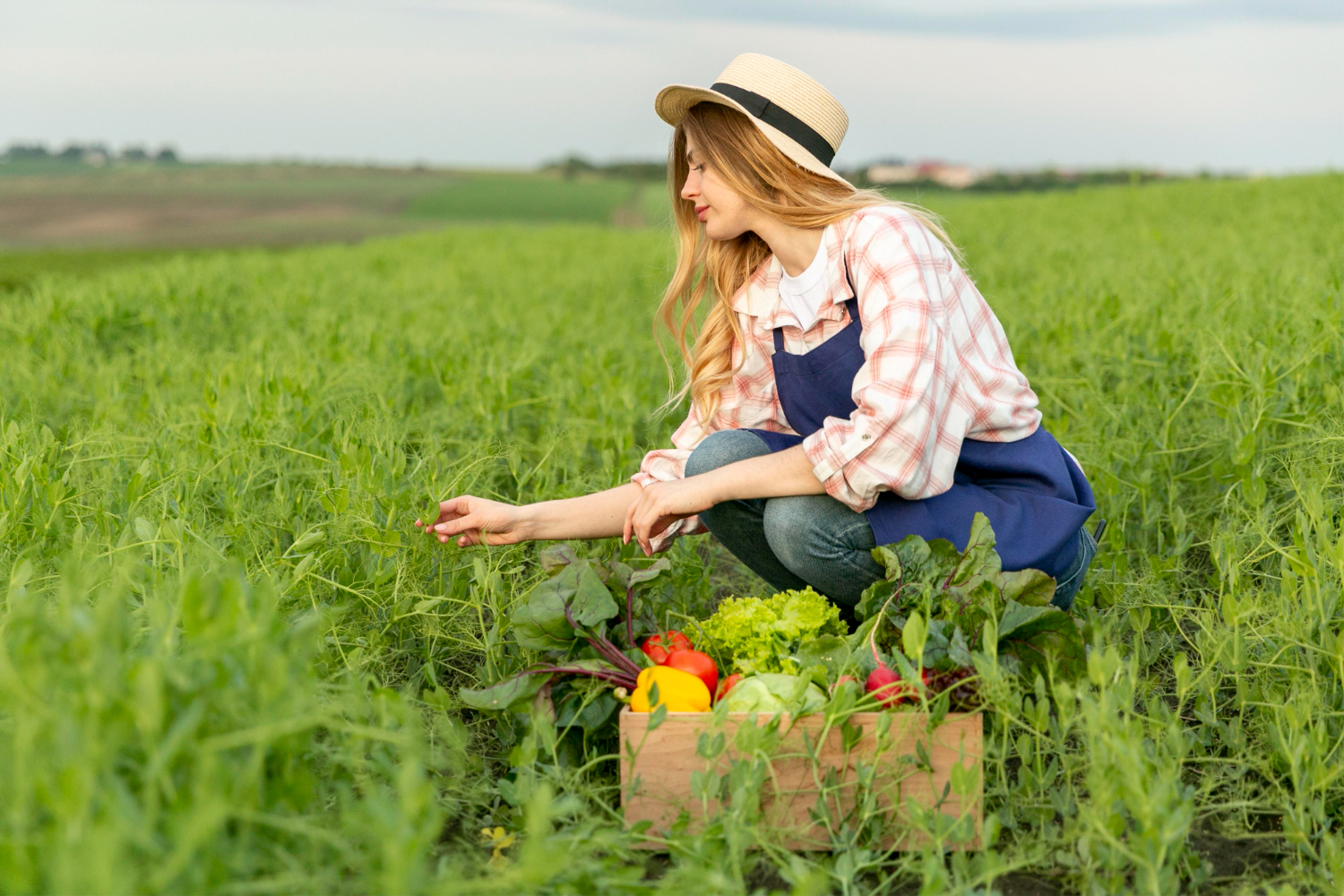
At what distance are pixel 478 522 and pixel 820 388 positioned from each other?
89 cm

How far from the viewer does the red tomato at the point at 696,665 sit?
2344 mm

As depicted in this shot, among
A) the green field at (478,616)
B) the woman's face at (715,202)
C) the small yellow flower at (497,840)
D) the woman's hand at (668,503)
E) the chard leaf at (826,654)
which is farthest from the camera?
the woman's face at (715,202)

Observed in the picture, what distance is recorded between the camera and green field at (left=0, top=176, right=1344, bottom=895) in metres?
1.34

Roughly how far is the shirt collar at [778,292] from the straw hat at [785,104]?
19cm

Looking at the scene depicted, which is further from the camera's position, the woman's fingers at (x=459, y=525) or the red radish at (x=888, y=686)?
the woman's fingers at (x=459, y=525)

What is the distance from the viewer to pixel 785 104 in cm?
263

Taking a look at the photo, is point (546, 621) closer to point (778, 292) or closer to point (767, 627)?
point (767, 627)

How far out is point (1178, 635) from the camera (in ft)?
9.75

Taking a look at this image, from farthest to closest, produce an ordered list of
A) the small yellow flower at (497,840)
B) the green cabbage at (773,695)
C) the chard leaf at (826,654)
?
the chard leaf at (826,654) → the green cabbage at (773,695) → the small yellow flower at (497,840)

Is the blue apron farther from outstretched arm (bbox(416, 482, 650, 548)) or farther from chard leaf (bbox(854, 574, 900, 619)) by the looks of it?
outstretched arm (bbox(416, 482, 650, 548))

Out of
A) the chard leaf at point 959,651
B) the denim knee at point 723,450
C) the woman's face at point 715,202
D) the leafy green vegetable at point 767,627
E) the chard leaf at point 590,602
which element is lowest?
the leafy green vegetable at point 767,627

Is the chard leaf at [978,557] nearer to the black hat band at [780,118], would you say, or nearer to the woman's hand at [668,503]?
the woman's hand at [668,503]

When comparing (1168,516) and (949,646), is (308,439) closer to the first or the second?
(949,646)

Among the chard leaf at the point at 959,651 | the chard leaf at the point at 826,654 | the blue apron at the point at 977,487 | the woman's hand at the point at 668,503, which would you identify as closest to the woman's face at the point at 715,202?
the blue apron at the point at 977,487
